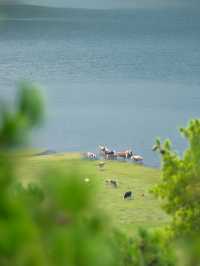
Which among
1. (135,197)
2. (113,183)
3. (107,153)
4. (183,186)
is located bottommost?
(135,197)

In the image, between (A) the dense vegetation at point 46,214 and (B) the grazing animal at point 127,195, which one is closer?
(A) the dense vegetation at point 46,214

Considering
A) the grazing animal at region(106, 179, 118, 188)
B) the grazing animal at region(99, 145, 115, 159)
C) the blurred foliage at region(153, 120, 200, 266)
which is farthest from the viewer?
the grazing animal at region(99, 145, 115, 159)

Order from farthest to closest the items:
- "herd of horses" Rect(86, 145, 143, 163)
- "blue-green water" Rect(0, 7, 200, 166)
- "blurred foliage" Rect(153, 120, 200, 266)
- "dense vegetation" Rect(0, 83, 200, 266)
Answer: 1. "blue-green water" Rect(0, 7, 200, 166)
2. "herd of horses" Rect(86, 145, 143, 163)
3. "blurred foliage" Rect(153, 120, 200, 266)
4. "dense vegetation" Rect(0, 83, 200, 266)

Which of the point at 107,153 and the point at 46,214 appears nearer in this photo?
the point at 46,214

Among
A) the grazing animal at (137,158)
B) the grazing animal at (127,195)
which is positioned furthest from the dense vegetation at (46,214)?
the grazing animal at (137,158)

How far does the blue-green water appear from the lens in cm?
2372

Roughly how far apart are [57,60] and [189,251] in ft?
130

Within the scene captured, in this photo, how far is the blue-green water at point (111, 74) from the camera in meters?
23.7

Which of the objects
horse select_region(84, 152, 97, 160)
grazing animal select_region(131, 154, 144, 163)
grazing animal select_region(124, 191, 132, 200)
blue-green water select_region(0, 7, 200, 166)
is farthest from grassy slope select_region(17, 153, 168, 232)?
blue-green water select_region(0, 7, 200, 166)

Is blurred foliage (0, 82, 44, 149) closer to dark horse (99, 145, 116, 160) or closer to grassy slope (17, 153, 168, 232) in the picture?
grassy slope (17, 153, 168, 232)

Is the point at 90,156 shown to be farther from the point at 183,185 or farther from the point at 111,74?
the point at 111,74

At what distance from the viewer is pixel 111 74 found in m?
36.1

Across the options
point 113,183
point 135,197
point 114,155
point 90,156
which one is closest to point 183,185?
point 135,197

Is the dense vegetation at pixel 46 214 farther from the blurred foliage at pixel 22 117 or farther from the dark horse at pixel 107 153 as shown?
the dark horse at pixel 107 153
